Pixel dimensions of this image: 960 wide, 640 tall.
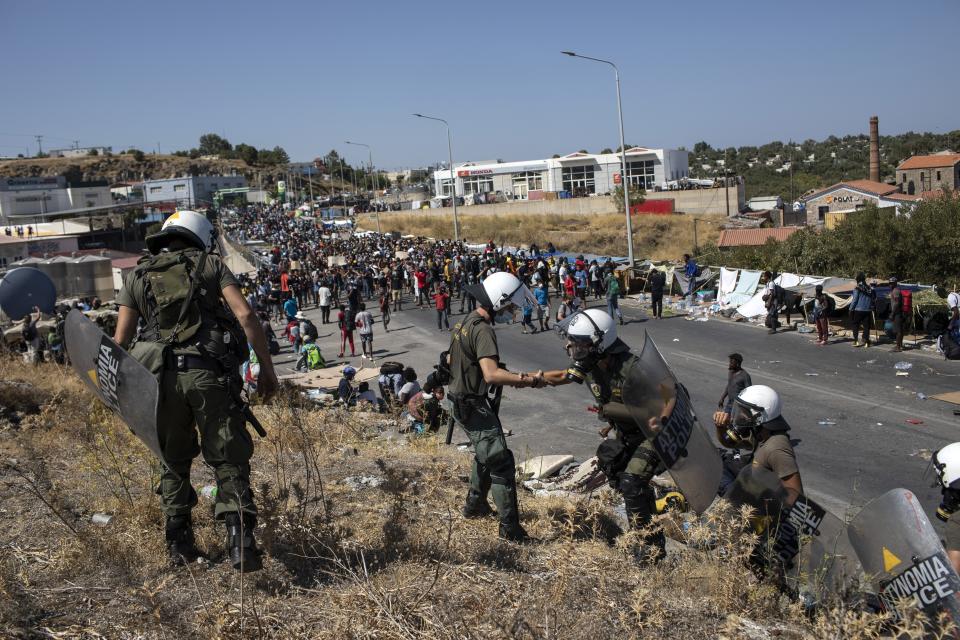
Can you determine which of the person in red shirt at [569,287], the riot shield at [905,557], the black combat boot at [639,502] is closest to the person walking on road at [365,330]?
the person in red shirt at [569,287]

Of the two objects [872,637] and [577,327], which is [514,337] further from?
[872,637]

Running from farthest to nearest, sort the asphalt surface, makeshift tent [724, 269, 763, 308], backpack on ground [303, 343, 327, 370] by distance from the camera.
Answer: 1. makeshift tent [724, 269, 763, 308]
2. backpack on ground [303, 343, 327, 370]
3. the asphalt surface

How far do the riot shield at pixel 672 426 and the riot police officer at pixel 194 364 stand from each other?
5.66ft

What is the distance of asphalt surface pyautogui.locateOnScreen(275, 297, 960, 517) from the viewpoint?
859cm

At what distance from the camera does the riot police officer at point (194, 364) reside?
11.0 ft

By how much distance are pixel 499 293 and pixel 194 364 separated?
1921mm

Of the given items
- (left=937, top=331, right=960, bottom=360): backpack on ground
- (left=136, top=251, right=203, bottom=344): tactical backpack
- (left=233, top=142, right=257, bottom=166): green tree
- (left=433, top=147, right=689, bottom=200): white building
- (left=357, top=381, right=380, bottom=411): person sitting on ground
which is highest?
(left=233, top=142, right=257, bottom=166): green tree

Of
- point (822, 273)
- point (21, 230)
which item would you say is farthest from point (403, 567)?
point (21, 230)

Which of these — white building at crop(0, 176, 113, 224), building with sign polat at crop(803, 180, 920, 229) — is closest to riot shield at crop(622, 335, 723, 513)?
building with sign polat at crop(803, 180, 920, 229)

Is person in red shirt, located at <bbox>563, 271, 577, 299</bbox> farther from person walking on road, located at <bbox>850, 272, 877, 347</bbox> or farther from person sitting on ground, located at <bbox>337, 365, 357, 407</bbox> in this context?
person sitting on ground, located at <bbox>337, 365, 357, 407</bbox>

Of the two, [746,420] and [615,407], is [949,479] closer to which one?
[746,420]

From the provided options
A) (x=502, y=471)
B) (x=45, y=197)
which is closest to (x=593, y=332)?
(x=502, y=471)

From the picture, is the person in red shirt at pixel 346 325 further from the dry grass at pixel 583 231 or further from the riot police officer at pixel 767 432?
the dry grass at pixel 583 231

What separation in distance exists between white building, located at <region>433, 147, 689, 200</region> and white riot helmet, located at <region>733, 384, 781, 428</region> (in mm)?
63491
